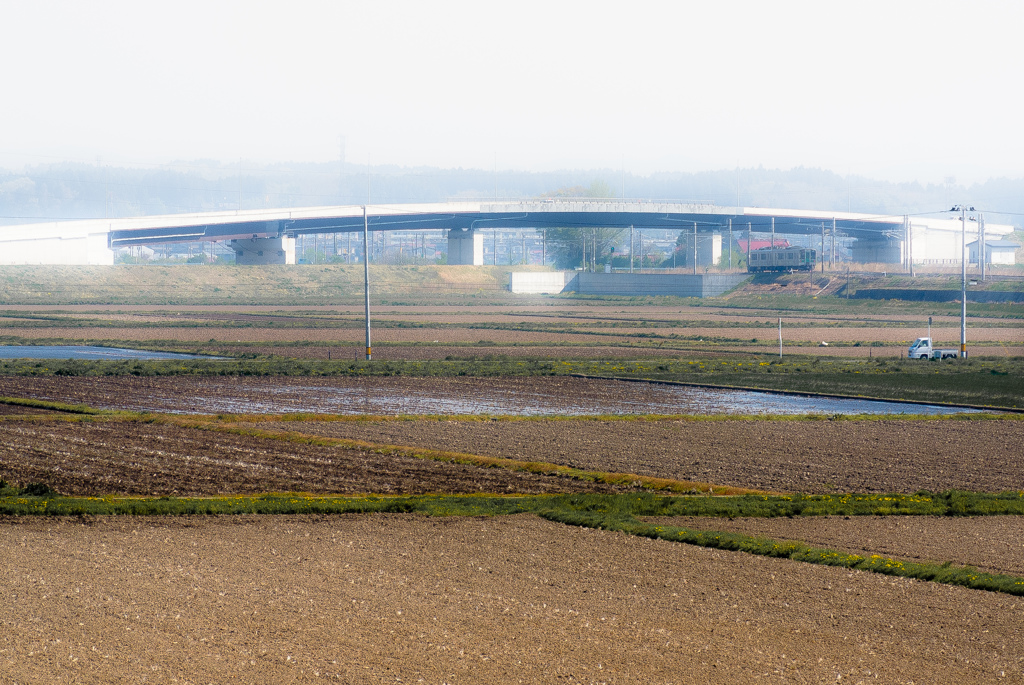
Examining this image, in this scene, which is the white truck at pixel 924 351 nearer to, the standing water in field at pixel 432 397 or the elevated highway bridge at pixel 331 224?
the standing water in field at pixel 432 397

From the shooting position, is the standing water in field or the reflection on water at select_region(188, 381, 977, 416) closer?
the reflection on water at select_region(188, 381, 977, 416)

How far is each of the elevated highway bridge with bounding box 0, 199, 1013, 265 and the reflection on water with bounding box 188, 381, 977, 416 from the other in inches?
4195

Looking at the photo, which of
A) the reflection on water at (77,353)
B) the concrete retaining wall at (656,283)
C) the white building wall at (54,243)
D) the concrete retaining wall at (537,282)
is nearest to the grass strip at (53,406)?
the reflection on water at (77,353)

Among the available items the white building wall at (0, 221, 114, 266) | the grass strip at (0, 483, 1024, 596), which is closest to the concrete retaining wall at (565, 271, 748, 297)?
the white building wall at (0, 221, 114, 266)

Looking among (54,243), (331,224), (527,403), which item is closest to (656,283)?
(331,224)

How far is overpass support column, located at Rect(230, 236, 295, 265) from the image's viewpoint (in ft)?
579

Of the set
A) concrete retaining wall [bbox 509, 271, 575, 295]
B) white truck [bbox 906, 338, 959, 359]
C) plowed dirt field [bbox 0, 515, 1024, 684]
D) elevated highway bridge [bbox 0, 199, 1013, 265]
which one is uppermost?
elevated highway bridge [bbox 0, 199, 1013, 265]

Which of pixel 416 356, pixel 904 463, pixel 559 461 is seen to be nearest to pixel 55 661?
pixel 559 461

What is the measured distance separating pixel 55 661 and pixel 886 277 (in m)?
137

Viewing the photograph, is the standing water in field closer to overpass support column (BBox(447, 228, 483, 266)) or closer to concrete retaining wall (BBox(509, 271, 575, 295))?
concrete retaining wall (BBox(509, 271, 575, 295))

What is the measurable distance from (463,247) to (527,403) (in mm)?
150043

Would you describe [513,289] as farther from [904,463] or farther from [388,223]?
[904,463]

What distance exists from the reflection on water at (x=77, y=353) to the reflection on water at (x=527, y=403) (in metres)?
19.1

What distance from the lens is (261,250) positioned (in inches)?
6969
